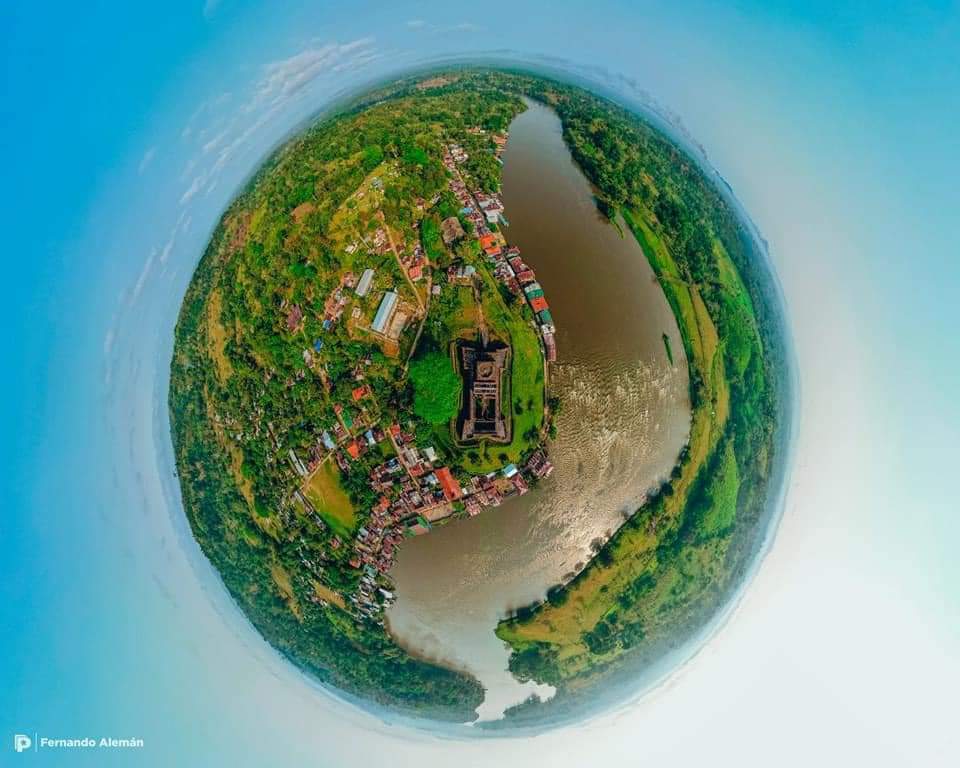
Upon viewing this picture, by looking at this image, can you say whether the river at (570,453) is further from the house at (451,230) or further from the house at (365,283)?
the house at (365,283)

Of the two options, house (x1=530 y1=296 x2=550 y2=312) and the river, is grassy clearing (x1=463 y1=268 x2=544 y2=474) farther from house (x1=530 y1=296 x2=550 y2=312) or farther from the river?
the river

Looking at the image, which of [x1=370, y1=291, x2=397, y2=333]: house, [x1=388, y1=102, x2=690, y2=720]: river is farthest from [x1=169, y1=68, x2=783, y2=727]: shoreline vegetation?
[x1=388, y1=102, x2=690, y2=720]: river

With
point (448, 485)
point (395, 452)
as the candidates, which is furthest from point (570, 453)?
point (395, 452)

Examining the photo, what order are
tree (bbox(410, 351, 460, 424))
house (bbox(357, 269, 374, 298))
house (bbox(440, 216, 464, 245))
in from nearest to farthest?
tree (bbox(410, 351, 460, 424)) < house (bbox(357, 269, 374, 298)) < house (bbox(440, 216, 464, 245))

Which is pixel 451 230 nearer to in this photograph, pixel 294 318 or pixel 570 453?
pixel 294 318

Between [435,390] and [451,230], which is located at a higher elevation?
[451,230]

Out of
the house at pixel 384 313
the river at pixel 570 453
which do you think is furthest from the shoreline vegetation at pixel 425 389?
the river at pixel 570 453
